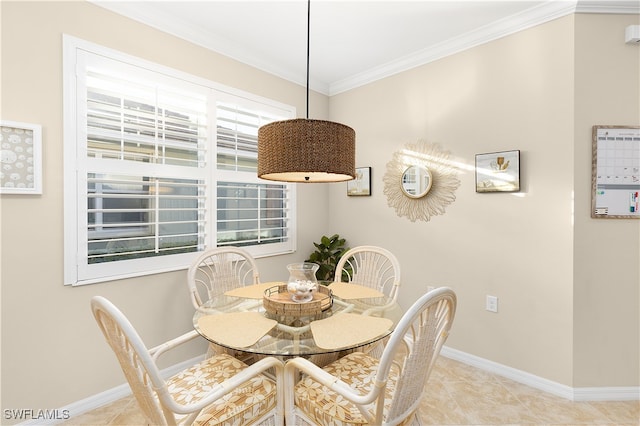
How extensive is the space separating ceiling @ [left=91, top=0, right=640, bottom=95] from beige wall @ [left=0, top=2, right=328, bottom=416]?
276 mm

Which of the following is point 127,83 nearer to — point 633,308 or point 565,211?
point 565,211

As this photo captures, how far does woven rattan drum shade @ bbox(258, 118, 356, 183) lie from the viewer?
1.42 metres

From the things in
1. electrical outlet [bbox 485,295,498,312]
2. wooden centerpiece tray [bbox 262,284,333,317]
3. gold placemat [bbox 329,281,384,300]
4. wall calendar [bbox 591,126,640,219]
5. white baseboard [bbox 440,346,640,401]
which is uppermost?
wall calendar [bbox 591,126,640,219]

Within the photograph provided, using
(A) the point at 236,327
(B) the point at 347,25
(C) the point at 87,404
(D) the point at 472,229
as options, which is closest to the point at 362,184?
(D) the point at 472,229

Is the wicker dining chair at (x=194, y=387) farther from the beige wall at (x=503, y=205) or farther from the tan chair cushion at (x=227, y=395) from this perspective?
the beige wall at (x=503, y=205)

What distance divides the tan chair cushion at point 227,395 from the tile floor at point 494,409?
76 centimetres

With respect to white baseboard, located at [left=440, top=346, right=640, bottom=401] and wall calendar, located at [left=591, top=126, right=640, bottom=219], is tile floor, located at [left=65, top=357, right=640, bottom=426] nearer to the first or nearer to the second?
white baseboard, located at [left=440, top=346, right=640, bottom=401]


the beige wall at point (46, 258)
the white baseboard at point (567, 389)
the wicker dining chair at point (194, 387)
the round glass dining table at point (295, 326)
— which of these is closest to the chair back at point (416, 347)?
the round glass dining table at point (295, 326)

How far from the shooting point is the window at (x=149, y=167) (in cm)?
196

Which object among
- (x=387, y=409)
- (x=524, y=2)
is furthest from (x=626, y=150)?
(x=387, y=409)

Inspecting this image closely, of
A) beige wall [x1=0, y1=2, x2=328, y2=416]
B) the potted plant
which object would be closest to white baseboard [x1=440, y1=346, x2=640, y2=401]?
the potted plant

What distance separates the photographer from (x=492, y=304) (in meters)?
2.50

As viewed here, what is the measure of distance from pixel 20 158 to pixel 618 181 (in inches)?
147

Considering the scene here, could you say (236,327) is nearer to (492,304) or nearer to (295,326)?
(295,326)
